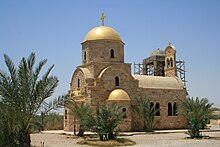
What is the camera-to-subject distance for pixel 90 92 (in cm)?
2527

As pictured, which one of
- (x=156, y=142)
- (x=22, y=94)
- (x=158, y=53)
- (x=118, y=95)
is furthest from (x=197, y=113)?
(x=158, y=53)

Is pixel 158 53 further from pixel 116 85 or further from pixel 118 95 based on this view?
pixel 118 95

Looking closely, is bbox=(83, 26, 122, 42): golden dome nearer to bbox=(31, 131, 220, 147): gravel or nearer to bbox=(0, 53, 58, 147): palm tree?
bbox=(31, 131, 220, 147): gravel

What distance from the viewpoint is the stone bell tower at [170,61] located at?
33969 mm

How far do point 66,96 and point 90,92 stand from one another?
479 inches

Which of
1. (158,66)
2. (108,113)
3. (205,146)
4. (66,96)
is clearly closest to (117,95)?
(108,113)

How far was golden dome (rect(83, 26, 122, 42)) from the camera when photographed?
27.4 m

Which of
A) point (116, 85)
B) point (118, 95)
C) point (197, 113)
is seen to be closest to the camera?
point (197, 113)

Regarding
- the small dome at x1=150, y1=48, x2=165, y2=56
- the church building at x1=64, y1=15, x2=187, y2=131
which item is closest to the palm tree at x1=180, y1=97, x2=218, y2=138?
the church building at x1=64, y1=15, x2=187, y2=131

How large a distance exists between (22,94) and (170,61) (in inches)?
975

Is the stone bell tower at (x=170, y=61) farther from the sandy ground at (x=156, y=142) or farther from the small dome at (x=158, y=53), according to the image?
the sandy ground at (x=156, y=142)

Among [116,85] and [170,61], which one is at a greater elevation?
[170,61]

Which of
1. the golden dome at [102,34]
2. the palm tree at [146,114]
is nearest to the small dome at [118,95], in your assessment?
the palm tree at [146,114]

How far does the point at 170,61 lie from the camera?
34688 millimetres
